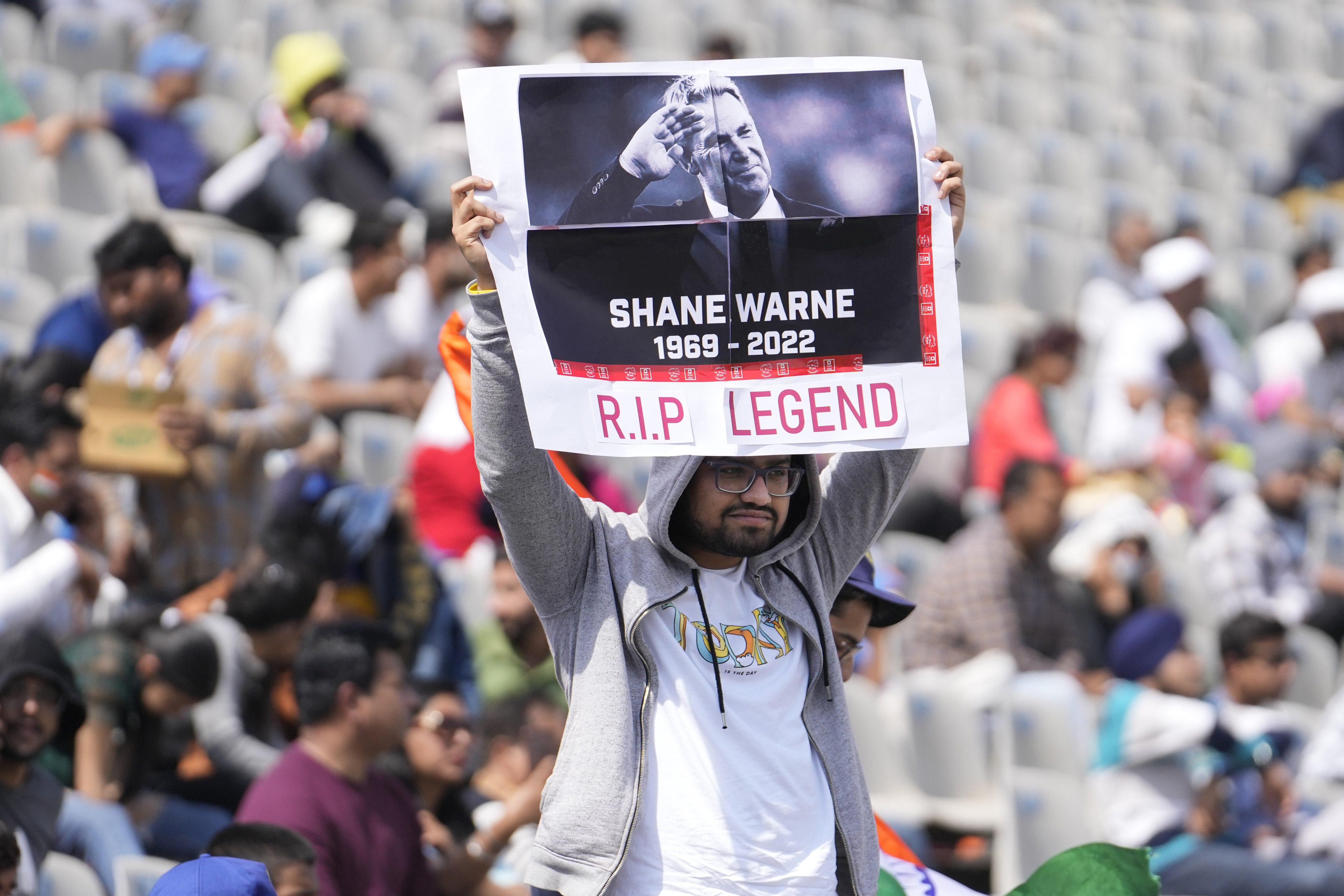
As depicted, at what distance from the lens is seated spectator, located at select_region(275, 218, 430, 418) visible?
5.54m

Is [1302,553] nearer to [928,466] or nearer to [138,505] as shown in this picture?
[928,466]

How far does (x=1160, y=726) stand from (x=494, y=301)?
3.20 m

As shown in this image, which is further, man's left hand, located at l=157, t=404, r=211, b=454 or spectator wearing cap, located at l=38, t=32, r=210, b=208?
spectator wearing cap, located at l=38, t=32, r=210, b=208

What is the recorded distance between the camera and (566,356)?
2.17m

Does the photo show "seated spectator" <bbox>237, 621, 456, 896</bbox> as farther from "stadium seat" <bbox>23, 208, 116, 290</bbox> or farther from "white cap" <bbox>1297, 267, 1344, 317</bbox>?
"white cap" <bbox>1297, 267, 1344, 317</bbox>

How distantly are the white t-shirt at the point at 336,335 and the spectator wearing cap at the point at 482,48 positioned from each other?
2.17 m

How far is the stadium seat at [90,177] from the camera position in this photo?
6566 mm

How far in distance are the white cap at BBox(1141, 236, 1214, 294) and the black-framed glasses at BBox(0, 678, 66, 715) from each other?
608cm

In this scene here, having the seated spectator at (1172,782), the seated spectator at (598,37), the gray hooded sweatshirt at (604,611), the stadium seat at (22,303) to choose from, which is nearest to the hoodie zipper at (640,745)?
the gray hooded sweatshirt at (604,611)

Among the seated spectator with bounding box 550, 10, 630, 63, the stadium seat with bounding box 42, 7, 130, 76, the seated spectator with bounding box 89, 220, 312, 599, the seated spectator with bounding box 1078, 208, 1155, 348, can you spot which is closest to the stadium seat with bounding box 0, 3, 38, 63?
the stadium seat with bounding box 42, 7, 130, 76

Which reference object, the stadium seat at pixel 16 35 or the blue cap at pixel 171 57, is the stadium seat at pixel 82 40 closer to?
the stadium seat at pixel 16 35

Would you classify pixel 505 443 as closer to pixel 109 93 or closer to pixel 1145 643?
pixel 1145 643

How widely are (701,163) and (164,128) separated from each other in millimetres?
5011

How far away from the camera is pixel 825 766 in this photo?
2207 mm
